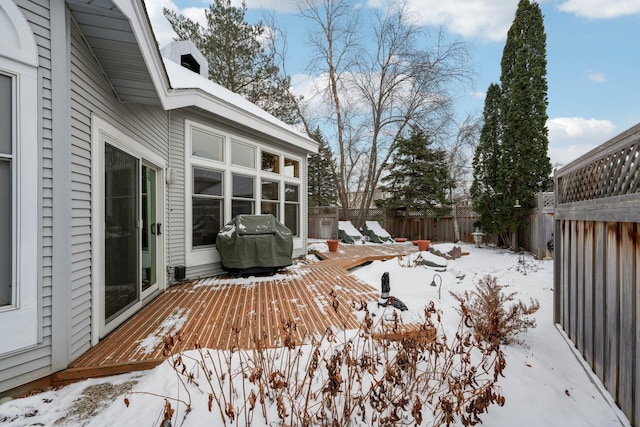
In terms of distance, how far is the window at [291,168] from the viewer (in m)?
6.96

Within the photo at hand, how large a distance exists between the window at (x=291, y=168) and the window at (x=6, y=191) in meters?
5.07

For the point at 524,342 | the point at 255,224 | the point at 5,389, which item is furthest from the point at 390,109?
the point at 5,389

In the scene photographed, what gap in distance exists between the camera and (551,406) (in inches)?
81.4

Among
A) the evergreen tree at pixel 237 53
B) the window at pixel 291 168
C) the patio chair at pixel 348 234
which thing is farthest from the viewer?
the evergreen tree at pixel 237 53

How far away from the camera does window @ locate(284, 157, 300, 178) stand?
22.8 feet

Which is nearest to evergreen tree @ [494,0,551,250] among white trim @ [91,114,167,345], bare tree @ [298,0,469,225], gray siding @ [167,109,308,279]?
bare tree @ [298,0,469,225]

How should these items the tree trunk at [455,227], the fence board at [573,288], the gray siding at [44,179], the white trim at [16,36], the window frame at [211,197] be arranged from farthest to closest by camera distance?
the tree trunk at [455,227], the window frame at [211,197], the fence board at [573,288], the gray siding at [44,179], the white trim at [16,36]

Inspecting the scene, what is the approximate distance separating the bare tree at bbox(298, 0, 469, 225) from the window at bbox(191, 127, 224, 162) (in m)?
9.22

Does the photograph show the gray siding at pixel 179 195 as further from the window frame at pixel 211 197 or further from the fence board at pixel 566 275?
the fence board at pixel 566 275

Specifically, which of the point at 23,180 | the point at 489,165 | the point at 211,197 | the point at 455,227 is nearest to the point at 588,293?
the point at 23,180

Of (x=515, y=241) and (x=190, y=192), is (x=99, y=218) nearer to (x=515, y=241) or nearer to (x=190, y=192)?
(x=190, y=192)

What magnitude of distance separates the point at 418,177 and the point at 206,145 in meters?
11.0

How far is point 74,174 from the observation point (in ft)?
7.61

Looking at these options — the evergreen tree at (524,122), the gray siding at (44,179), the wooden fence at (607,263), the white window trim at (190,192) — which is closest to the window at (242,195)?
the white window trim at (190,192)
